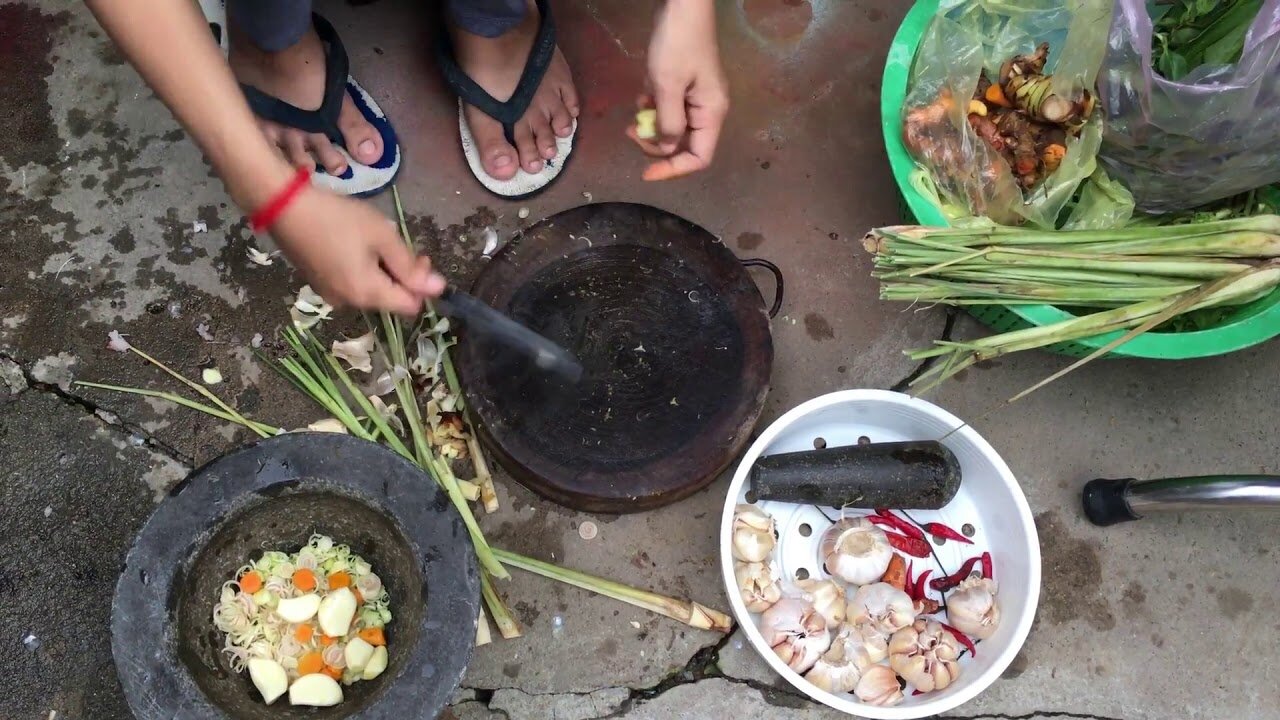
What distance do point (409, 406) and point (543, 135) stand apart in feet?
2.68

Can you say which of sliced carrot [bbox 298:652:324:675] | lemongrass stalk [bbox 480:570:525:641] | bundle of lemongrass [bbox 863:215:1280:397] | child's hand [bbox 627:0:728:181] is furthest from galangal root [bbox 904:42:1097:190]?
sliced carrot [bbox 298:652:324:675]

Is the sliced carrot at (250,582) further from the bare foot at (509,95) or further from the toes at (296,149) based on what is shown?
the bare foot at (509,95)

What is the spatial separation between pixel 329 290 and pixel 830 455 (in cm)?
118

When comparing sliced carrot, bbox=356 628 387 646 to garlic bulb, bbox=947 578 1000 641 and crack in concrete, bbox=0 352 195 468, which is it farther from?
garlic bulb, bbox=947 578 1000 641

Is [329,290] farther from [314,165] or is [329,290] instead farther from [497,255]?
[314,165]

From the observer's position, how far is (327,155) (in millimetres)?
2262

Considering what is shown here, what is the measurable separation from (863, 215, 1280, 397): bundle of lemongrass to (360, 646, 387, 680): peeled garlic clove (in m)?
1.27

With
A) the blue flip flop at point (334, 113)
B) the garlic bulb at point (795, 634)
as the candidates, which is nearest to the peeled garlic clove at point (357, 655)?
the garlic bulb at point (795, 634)

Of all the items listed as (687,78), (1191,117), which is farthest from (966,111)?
(687,78)

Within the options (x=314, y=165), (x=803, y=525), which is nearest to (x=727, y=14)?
(x=314, y=165)

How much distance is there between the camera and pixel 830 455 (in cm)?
205

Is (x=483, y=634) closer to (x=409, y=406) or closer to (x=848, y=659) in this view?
(x=409, y=406)

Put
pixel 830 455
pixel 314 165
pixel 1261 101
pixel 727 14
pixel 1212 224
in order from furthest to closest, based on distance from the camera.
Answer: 1. pixel 727 14
2. pixel 314 165
3. pixel 830 455
4. pixel 1212 224
5. pixel 1261 101

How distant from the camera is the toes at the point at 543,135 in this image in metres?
2.32
